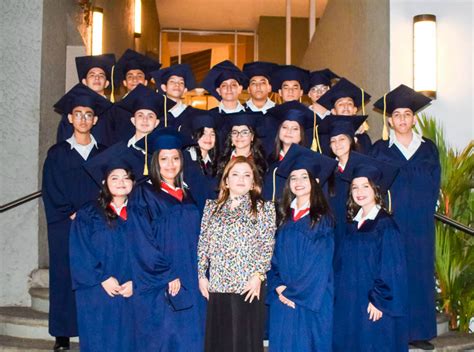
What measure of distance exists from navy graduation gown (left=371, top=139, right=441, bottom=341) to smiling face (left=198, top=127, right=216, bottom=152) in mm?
1328

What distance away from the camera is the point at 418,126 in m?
6.55

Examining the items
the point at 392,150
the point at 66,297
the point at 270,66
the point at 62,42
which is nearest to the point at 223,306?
the point at 66,297

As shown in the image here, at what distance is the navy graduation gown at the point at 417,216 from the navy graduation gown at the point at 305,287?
127 centimetres

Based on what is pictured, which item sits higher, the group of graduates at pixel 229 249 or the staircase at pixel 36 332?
the group of graduates at pixel 229 249

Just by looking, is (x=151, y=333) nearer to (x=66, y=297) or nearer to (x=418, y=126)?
(x=66, y=297)

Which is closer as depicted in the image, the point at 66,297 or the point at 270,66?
the point at 66,297

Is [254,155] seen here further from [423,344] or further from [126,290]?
[423,344]

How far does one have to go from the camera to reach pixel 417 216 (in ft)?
17.7

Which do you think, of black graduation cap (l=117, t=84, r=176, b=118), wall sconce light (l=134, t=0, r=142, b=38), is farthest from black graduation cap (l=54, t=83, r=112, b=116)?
wall sconce light (l=134, t=0, r=142, b=38)

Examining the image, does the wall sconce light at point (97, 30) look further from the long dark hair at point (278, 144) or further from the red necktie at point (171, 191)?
the red necktie at point (171, 191)

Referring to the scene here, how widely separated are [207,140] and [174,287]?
135 centimetres

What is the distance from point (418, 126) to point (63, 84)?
3.69 m

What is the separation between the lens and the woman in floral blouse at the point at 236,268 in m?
4.22

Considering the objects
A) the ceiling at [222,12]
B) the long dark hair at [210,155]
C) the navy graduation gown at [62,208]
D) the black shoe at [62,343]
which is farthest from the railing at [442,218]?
the ceiling at [222,12]
